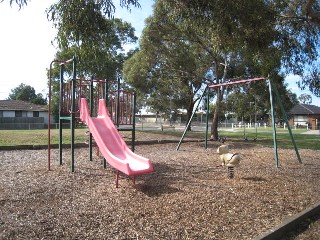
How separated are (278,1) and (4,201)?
1141 cm

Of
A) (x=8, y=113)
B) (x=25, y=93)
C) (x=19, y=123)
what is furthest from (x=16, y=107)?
(x=25, y=93)

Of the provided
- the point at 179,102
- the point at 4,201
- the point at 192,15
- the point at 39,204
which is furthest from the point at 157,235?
the point at 179,102

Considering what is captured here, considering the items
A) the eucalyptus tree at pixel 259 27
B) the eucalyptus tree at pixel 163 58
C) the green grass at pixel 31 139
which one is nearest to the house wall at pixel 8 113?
the eucalyptus tree at pixel 163 58

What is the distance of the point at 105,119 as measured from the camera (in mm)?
8094

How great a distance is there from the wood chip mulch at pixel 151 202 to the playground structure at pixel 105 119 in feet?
1.47

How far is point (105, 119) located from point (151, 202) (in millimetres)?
3341

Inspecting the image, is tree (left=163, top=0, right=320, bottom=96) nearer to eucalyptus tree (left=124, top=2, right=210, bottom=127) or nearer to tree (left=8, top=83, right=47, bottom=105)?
eucalyptus tree (left=124, top=2, right=210, bottom=127)

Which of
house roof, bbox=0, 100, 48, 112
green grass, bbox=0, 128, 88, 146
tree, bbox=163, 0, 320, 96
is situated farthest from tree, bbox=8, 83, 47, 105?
tree, bbox=163, 0, 320, 96

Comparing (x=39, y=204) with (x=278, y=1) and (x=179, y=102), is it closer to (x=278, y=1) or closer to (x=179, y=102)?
(x=278, y=1)

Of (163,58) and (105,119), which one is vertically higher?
(163,58)

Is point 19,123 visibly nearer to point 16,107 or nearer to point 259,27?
point 16,107

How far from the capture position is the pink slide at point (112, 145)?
618cm

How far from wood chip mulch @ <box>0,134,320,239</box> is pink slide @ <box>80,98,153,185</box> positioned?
406 millimetres

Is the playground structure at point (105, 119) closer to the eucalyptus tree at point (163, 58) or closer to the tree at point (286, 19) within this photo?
the tree at point (286, 19)
